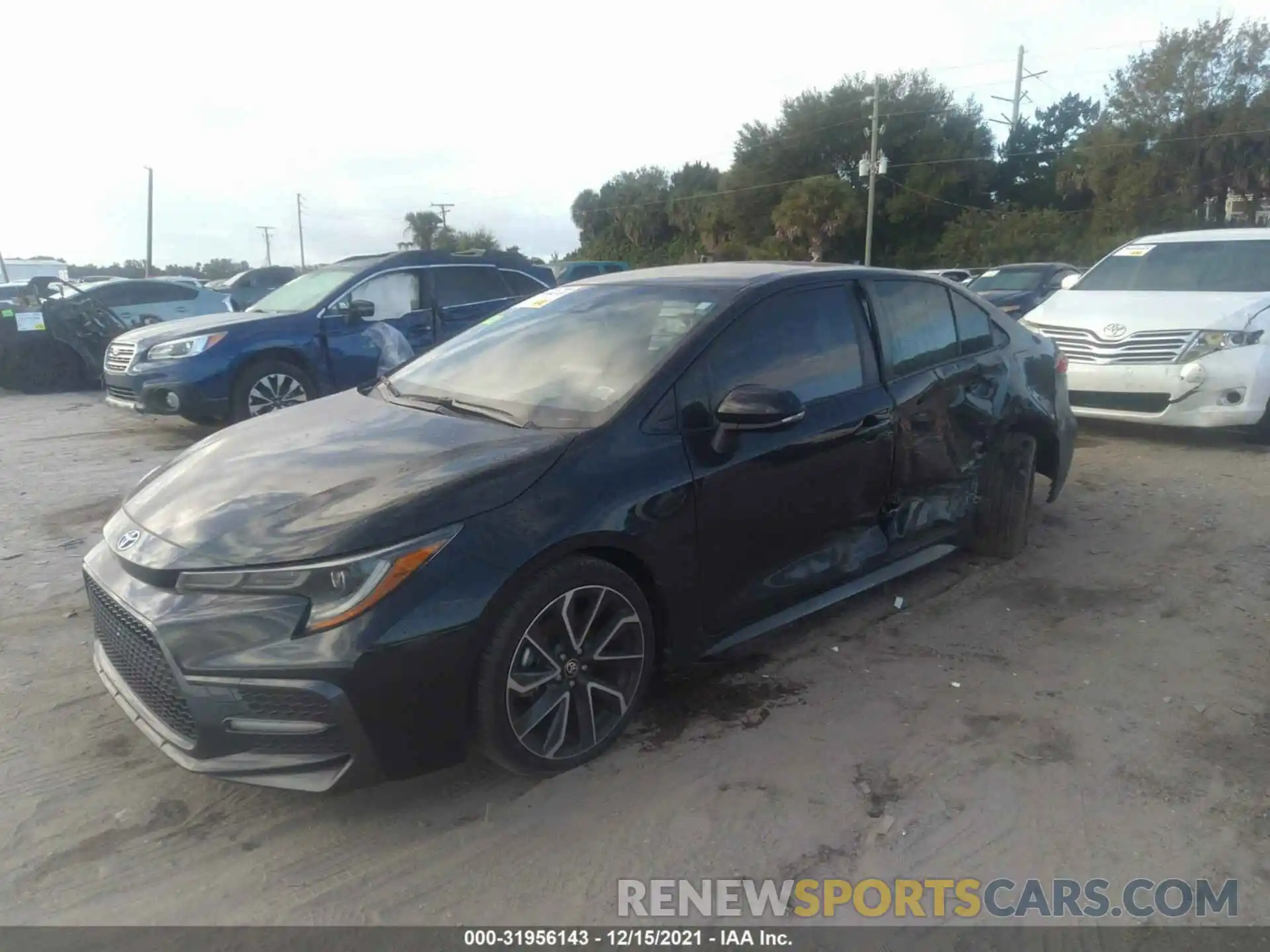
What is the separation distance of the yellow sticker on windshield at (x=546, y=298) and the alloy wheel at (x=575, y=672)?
1.77m

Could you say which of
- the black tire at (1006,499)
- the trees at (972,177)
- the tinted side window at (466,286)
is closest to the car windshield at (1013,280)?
the tinted side window at (466,286)

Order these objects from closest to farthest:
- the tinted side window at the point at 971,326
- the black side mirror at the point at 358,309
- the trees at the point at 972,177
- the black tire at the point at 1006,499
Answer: the tinted side window at the point at 971,326 → the black tire at the point at 1006,499 → the black side mirror at the point at 358,309 → the trees at the point at 972,177

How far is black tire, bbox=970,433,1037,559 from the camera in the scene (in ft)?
15.7

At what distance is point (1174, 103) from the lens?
37625 mm

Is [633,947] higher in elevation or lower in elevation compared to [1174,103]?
lower

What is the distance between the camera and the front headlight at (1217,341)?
285 inches

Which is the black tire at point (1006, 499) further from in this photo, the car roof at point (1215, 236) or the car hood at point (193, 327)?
the car hood at point (193, 327)

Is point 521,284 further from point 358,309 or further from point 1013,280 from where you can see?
point 1013,280

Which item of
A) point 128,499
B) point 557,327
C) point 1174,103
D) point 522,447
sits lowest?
point 128,499

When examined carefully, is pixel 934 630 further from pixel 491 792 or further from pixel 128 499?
pixel 128 499

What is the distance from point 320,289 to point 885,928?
7.97 meters

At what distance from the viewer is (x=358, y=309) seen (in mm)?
8617

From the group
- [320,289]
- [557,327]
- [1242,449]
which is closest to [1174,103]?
[1242,449]
